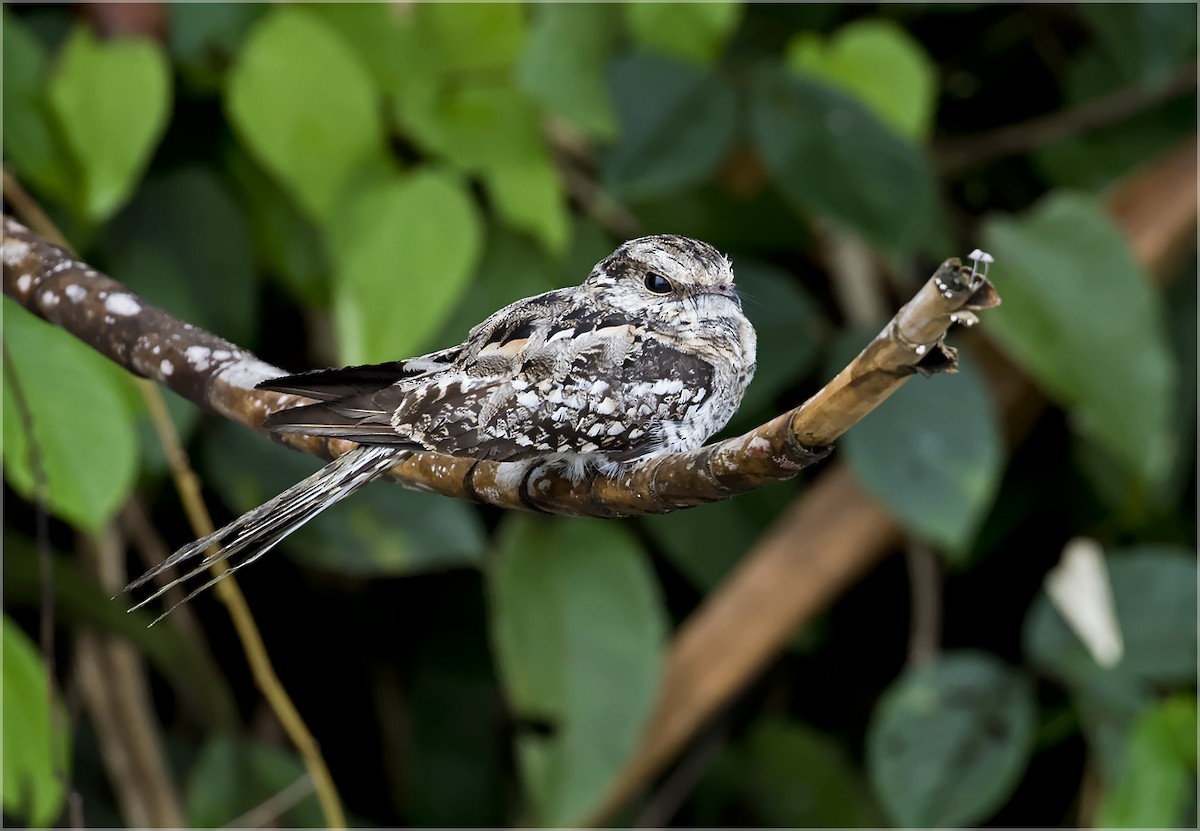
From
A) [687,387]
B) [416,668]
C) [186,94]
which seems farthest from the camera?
[416,668]

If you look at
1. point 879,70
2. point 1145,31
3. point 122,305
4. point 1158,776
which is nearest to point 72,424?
point 122,305

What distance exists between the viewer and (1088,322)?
6.25 ft

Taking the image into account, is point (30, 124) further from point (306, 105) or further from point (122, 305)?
point (122, 305)

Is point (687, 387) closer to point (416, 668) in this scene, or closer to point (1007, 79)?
point (416, 668)

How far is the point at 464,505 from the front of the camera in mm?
1990

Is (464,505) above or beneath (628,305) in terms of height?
beneath

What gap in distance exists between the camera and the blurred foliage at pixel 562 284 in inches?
69.5

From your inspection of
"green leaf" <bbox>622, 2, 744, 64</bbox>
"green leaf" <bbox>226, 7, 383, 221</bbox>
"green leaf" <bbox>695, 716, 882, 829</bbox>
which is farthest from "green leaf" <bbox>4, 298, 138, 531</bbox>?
"green leaf" <bbox>695, 716, 882, 829</bbox>

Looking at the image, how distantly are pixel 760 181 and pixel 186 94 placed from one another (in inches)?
37.2

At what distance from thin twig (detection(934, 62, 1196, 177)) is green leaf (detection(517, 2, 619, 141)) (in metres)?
0.78

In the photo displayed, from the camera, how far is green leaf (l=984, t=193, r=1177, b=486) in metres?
1.88

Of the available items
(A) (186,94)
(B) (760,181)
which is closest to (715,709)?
(B) (760,181)

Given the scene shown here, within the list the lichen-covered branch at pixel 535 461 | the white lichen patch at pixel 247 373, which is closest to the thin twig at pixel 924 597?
the lichen-covered branch at pixel 535 461

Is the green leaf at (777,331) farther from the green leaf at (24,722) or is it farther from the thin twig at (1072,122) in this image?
the green leaf at (24,722)
